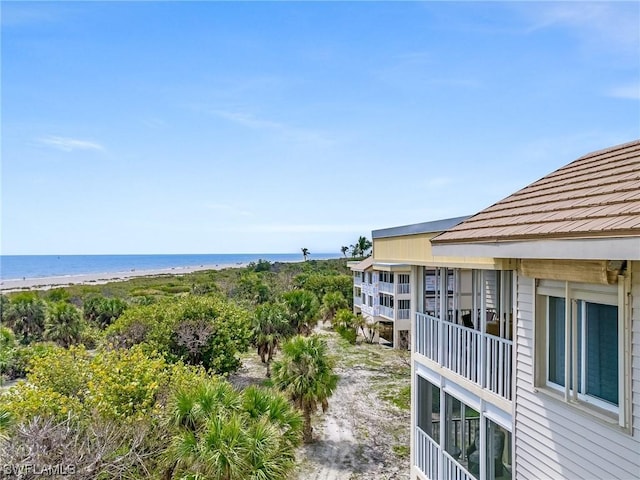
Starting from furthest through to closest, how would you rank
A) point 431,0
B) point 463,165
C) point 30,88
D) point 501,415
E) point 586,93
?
1. point 463,165
2. point 30,88
3. point 586,93
4. point 431,0
5. point 501,415

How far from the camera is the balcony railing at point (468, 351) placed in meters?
7.01

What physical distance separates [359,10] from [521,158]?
816 cm

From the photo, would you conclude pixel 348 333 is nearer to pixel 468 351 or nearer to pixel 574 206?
pixel 468 351

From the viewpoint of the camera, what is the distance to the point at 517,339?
644 cm

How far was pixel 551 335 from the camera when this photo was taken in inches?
227

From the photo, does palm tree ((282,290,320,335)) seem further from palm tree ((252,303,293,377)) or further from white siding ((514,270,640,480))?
white siding ((514,270,640,480))

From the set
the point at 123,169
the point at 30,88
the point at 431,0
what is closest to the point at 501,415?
the point at 431,0

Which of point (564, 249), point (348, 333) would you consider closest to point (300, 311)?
point (348, 333)

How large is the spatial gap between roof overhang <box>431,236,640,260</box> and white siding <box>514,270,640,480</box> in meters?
0.62

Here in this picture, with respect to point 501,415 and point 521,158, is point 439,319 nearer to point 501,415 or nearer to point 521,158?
point 501,415

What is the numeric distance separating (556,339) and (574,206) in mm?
1649

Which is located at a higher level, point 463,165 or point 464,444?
point 463,165

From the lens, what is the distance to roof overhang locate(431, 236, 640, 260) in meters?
3.77

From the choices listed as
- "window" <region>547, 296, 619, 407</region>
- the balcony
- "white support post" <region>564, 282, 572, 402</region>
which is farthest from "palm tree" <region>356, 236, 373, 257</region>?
"white support post" <region>564, 282, 572, 402</region>
